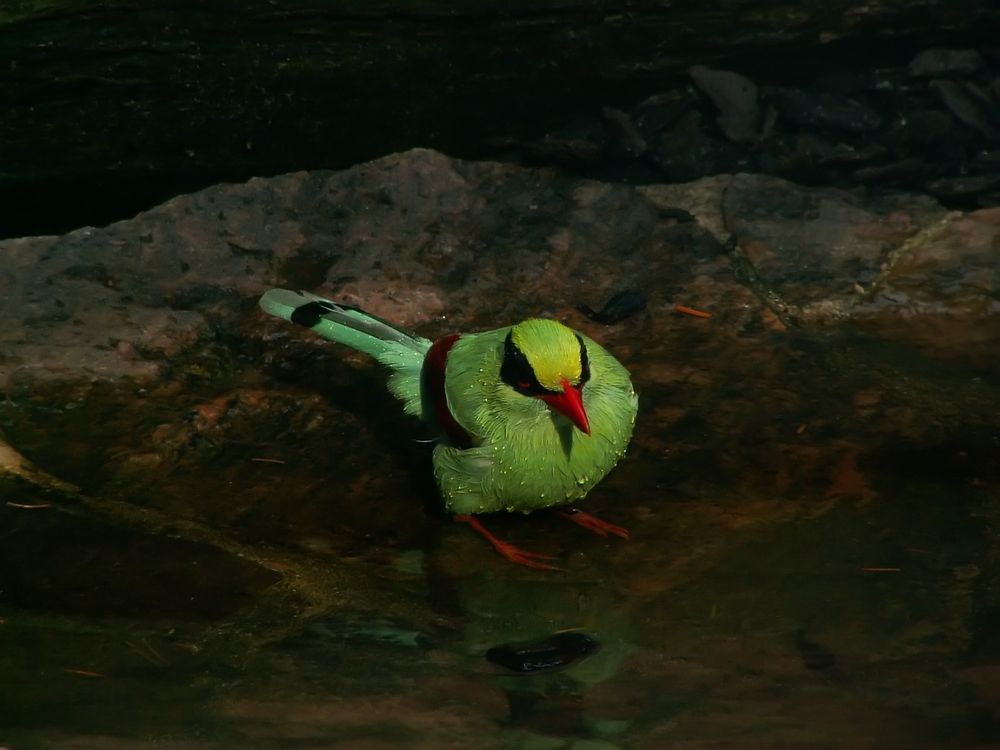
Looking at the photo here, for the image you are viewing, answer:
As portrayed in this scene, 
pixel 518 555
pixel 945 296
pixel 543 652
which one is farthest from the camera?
pixel 945 296

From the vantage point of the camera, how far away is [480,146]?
20.6ft

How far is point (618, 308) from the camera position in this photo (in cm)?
514

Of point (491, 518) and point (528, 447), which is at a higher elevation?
point (528, 447)

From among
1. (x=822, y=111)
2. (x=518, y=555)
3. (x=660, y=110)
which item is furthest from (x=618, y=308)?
(x=822, y=111)

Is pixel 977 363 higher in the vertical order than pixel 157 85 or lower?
lower

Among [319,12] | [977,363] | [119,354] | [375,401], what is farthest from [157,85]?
[977,363]

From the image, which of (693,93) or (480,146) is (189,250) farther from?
(693,93)

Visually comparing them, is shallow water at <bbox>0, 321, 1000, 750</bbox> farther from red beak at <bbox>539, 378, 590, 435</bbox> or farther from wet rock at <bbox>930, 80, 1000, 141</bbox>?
wet rock at <bbox>930, 80, 1000, 141</bbox>

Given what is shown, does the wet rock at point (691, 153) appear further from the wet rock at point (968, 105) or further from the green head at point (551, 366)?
the green head at point (551, 366)

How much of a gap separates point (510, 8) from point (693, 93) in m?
1.41

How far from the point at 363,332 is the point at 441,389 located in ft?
1.72

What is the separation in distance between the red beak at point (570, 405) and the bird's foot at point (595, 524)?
385 millimetres

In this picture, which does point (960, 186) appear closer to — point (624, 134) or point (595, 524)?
point (624, 134)

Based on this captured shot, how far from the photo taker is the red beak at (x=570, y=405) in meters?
3.73
